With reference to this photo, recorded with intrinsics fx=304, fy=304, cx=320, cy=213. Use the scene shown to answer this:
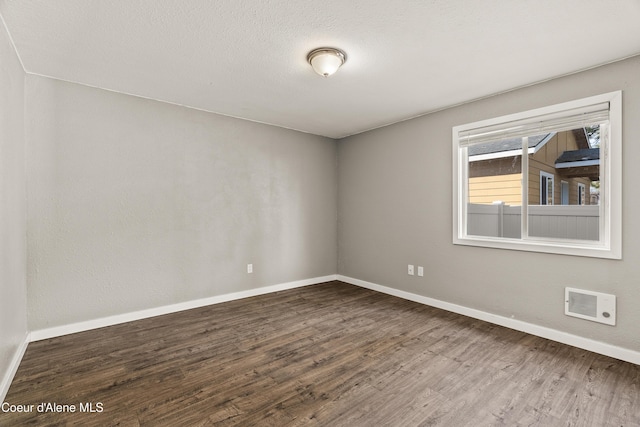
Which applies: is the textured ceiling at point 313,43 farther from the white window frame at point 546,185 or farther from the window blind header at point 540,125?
the white window frame at point 546,185

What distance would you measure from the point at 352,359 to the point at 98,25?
10.0 feet

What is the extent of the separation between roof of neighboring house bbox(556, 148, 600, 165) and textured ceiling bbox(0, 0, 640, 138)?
810 mm

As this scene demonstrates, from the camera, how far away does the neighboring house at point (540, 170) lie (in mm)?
3002

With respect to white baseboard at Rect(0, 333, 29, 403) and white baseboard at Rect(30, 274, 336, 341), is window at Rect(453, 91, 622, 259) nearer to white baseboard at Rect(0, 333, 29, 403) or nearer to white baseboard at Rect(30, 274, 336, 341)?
white baseboard at Rect(30, 274, 336, 341)

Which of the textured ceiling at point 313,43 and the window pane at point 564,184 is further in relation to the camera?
the window pane at point 564,184

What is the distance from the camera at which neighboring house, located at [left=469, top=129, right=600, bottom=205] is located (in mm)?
3002

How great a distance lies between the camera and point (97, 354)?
2531mm

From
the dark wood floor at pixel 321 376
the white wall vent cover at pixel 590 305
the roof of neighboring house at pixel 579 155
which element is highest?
the roof of neighboring house at pixel 579 155

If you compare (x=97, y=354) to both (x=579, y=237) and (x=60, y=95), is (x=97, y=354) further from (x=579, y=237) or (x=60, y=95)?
(x=579, y=237)

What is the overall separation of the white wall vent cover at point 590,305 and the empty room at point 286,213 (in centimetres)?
2

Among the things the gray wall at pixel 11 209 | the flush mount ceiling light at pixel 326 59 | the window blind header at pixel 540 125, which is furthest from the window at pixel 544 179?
the gray wall at pixel 11 209

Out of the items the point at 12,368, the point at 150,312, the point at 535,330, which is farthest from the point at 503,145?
the point at 12,368

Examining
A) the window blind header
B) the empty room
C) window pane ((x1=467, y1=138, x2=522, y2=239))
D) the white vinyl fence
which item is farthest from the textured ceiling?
the white vinyl fence

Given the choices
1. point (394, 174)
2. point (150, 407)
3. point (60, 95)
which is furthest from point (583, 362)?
point (60, 95)
